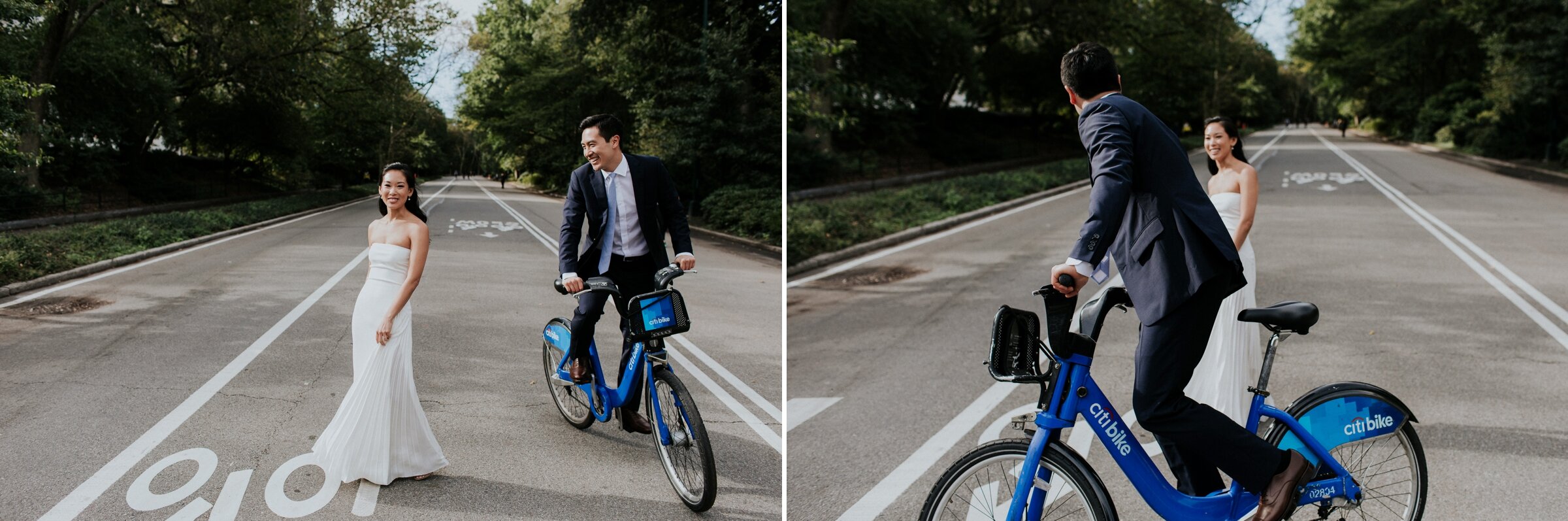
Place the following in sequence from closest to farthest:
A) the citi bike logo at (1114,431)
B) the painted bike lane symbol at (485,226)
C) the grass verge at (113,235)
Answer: the citi bike logo at (1114,431), the painted bike lane symbol at (485,226), the grass verge at (113,235)

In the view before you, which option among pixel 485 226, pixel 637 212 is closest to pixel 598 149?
pixel 637 212

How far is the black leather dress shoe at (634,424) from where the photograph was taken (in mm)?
4805

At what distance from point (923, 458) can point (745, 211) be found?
1198cm

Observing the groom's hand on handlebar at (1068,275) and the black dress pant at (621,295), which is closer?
the groom's hand on handlebar at (1068,275)

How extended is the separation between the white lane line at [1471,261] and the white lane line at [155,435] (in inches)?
333

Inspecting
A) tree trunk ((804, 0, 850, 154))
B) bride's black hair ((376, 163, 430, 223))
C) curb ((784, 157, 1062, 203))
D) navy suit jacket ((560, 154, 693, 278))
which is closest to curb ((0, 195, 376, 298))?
bride's black hair ((376, 163, 430, 223))

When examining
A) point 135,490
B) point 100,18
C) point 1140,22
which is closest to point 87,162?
point 100,18

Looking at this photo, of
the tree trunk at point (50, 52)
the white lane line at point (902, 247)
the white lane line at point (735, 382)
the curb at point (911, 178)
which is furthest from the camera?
the curb at point (911, 178)

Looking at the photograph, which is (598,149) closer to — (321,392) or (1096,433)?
(321,392)

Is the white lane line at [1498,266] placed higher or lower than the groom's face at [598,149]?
lower

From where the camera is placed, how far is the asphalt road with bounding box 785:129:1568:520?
4.42 metres

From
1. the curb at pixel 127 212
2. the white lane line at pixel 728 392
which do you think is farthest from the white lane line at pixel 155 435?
the curb at pixel 127 212

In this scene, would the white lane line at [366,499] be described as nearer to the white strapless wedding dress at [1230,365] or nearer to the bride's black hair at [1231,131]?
the white strapless wedding dress at [1230,365]

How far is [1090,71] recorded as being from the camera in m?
2.93
